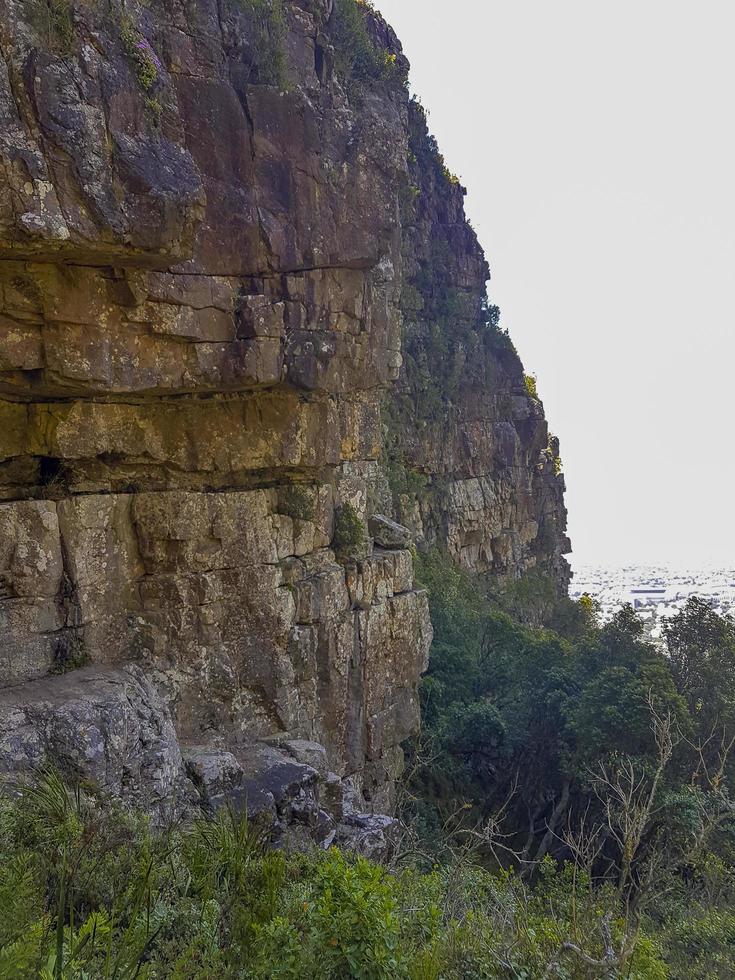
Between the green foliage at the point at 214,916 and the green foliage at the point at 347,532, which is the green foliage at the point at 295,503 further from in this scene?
the green foliage at the point at 214,916

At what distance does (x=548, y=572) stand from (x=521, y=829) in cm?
2836

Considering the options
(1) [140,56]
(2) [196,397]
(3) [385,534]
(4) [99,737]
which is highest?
(1) [140,56]

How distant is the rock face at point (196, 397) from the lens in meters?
9.56

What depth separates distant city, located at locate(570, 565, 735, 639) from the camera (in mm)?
76125

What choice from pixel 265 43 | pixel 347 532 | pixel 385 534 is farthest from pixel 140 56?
pixel 385 534

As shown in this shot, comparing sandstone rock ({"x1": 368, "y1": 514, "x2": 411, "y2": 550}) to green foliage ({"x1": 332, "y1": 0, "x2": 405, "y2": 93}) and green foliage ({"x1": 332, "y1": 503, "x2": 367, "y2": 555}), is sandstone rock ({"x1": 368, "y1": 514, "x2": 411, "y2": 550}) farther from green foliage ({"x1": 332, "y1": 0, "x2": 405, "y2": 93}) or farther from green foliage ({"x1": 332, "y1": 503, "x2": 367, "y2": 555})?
green foliage ({"x1": 332, "y1": 0, "x2": 405, "y2": 93})

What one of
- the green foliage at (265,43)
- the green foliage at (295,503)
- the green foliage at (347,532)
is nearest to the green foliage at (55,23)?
the green foliage at (265,43)

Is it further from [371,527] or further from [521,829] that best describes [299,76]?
[521,829]

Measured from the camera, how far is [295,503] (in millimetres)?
13516

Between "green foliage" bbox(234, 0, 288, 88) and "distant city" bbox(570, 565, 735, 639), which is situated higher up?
"green foliage" bbox(234, 0, 288, 88)

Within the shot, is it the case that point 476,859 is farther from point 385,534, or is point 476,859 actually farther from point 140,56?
point 140,56

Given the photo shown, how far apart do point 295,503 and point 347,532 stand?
6.05 ft

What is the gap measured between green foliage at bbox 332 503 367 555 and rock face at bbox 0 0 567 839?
0.25m

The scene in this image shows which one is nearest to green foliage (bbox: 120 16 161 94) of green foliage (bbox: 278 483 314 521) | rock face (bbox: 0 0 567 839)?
rock face (bbox: 0 0 567 839)
